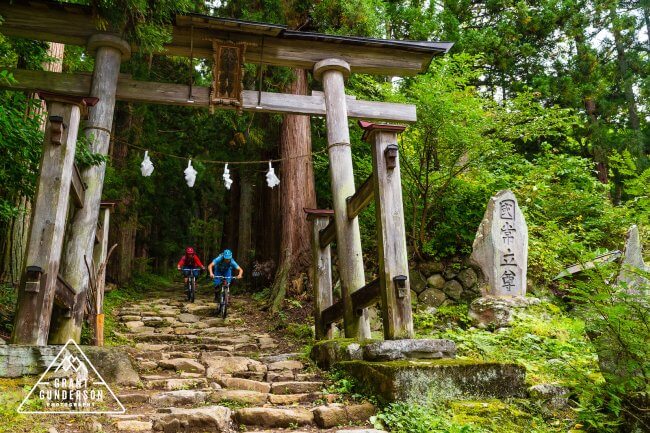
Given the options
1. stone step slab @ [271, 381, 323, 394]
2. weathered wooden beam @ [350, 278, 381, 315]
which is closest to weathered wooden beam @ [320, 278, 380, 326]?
weathered wooden beam @ [350, 278, 381, 315]

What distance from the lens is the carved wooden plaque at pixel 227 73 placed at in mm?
6832

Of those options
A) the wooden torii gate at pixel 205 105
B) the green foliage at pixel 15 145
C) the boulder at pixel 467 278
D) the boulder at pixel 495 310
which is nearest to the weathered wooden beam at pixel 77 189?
the wooden torii gate at pixel 205 105

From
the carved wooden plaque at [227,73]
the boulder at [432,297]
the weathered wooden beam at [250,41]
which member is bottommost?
the boulder at [432,297]

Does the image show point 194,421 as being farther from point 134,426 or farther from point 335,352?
point 335,352

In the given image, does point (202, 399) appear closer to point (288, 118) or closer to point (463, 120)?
point (463, 120)

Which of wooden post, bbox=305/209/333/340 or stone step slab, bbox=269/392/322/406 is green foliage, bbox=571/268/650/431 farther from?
wooden post, bbox=305/209/333/340

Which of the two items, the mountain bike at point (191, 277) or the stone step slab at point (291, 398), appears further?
the mountain bike at point (191, 277)

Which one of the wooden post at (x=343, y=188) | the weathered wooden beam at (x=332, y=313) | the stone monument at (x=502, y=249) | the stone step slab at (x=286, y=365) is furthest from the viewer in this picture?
the stone monument at (x=502, y=249)

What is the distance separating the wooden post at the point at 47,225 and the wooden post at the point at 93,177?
1.06 m

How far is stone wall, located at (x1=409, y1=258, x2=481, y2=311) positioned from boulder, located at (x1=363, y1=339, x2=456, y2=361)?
191 inches

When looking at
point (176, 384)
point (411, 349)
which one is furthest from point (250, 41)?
point (411, 349)

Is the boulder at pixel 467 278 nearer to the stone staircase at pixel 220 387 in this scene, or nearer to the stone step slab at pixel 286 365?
the stone staircase at pixel 220 387

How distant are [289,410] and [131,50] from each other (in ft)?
17.2

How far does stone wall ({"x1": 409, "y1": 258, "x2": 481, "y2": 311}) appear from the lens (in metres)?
9.26
